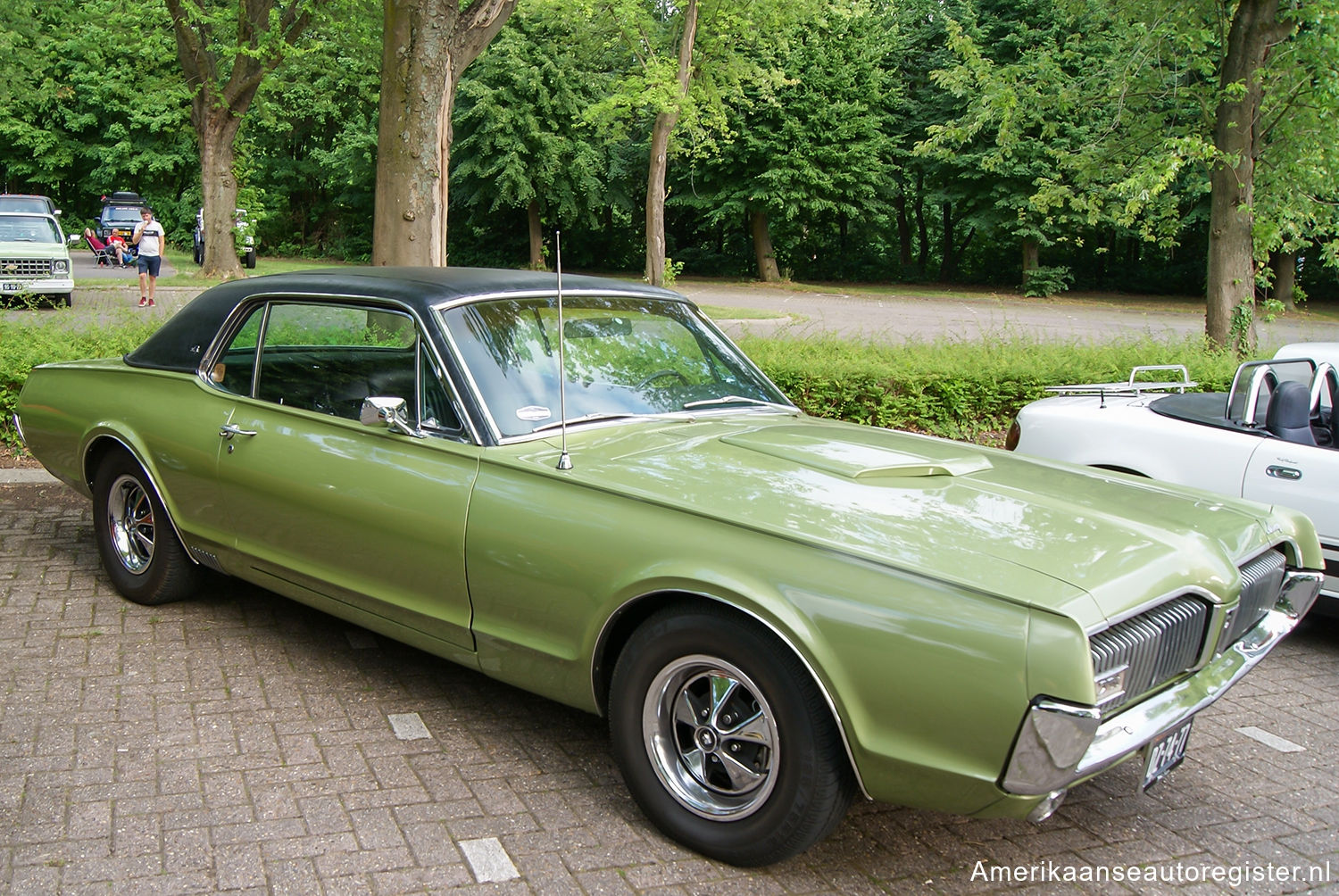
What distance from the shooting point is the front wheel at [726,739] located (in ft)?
9.27

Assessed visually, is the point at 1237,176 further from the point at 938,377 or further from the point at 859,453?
the point at 859,453

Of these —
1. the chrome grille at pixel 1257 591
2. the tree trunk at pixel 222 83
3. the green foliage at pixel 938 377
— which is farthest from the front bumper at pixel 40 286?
the chrome grille at pixel 1257 591

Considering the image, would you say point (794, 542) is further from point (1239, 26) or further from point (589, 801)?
point (1239, 26)

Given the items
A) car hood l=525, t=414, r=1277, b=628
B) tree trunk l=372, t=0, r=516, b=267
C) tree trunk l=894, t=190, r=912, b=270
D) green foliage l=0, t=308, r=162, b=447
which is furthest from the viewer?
tree trunk l=894, t=190, r=912, b=270

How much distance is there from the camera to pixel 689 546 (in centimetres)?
305

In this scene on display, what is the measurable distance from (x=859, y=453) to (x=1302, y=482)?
8.86 feet

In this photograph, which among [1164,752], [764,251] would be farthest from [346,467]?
[764,251]

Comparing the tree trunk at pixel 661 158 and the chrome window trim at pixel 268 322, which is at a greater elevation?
the tree trunk at pixel 661 158

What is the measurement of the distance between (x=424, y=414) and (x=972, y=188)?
32.8 meters

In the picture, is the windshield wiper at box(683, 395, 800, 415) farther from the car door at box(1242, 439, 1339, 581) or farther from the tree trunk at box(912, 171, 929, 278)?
the tree trunk at box(912, 171, 929, 278)

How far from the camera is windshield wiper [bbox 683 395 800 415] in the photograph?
426cm

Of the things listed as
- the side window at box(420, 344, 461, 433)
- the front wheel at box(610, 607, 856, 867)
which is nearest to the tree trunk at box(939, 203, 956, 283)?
the side window at box(420, 344, 461, 433)

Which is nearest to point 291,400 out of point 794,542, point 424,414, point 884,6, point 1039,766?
point 424,414

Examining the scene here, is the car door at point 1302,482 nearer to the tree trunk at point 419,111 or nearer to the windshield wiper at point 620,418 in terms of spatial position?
the windshield wiper at point 620,418
